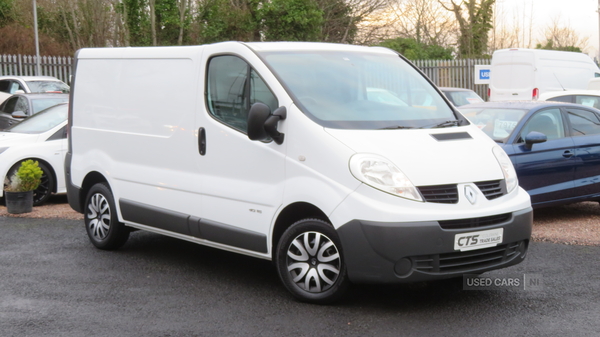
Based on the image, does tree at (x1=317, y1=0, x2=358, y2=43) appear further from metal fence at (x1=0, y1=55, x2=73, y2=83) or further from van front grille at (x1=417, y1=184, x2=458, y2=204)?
van front grille at (x1=417, y1=184, x2=458, y2=204)

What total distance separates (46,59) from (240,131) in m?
24.3

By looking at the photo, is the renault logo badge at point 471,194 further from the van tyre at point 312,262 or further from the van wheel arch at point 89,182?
the van wheel arch at point 89,182

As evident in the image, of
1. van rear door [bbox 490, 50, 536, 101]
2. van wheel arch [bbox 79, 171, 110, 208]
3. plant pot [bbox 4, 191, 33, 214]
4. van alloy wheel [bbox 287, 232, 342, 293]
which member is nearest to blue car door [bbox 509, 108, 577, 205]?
van alloy wheel [bbox 287, 232, 342, 293]

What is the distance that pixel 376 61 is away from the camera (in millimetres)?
6301

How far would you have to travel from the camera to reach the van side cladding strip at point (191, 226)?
571 centimetres

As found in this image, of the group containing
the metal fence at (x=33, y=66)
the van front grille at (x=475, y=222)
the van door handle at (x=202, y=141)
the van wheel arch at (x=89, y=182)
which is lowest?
the van wheel arch at (x=89, y=182)

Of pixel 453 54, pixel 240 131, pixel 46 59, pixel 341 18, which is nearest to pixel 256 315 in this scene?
pixel 240 131

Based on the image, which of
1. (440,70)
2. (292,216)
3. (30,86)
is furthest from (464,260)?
(440,70)

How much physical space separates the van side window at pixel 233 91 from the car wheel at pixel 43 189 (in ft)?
18.6

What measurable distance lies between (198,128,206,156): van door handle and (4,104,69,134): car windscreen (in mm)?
6039

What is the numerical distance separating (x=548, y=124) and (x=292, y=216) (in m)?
4.78

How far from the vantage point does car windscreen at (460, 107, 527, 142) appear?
870cm

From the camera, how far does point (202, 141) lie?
607 centimetres

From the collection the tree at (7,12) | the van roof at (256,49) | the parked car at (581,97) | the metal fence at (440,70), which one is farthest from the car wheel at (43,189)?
the tree at (7,12)
